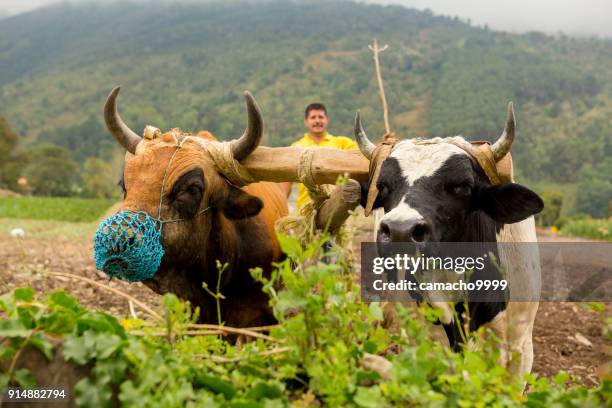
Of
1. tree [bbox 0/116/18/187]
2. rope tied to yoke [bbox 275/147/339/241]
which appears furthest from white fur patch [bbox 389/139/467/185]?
tree [bbox 0/116/18/187]

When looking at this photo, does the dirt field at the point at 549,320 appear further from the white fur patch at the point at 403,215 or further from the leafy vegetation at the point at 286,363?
the leafy vegetation at the point at 286,363

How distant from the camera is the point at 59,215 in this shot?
127ft

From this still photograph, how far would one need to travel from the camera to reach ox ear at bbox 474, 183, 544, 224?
3520 millimetres

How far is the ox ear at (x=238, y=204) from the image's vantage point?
436cm

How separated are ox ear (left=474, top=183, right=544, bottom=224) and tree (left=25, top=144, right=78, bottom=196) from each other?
6908cm

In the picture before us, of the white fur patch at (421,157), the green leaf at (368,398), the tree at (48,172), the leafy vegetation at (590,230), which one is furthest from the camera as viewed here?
the tree at (48,172)

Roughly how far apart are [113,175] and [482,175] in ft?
230

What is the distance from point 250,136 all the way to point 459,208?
1464 mm

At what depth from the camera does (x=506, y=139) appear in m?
3.77

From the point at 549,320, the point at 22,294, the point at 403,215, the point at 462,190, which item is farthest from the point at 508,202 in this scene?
the point at 549,320

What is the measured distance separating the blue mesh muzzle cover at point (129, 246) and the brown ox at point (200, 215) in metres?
0.11

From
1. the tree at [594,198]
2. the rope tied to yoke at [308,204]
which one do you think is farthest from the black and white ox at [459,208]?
the tree at [594,198]

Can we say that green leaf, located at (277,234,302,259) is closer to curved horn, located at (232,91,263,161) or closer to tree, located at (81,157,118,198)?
curved horn, located at (232,91,263,161)

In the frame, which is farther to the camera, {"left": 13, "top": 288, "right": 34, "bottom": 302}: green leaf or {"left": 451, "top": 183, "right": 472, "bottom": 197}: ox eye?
{"left": 451, "top": 183, "right": 472, "bottom": 197}: ox eye
